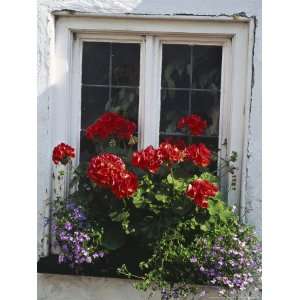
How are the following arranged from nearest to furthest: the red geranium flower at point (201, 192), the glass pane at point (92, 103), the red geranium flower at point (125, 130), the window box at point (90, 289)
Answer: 1. the red geranium flower at point (201, 192)
2. the window box at point (90, 289)
3. the red geranium flower at point (125, 130)
4. the glass pane at point (92, 103)

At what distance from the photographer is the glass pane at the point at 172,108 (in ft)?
12.3

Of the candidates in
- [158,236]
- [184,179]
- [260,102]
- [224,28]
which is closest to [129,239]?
[158,236]

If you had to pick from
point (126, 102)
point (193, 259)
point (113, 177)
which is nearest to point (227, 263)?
point (193, 259)

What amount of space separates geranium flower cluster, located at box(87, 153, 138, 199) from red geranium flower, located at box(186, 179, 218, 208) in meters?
0.28

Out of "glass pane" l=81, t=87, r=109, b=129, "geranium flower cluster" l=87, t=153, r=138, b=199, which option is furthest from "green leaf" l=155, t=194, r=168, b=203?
"glass pane" l=81, t=87, r=109, b=129

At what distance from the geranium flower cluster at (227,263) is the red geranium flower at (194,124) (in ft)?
1.94

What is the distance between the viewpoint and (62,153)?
137 inches

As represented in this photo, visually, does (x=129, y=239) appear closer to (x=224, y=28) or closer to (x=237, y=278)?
(x=237, y=278)

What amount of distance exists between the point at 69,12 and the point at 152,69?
1.74 ft

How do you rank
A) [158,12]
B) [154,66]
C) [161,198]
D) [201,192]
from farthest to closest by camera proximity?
[154,66]
[158,12]
[161,198]
[201,192]

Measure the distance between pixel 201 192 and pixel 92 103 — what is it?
875mm

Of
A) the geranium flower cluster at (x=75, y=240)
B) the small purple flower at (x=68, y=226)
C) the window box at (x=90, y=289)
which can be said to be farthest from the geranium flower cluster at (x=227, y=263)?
the small purple flower at (x=68, y=226)

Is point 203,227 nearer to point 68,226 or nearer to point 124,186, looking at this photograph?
point 124,186

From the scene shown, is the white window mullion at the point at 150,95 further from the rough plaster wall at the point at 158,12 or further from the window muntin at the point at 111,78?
the rough plaster wall at the point at 158,12
